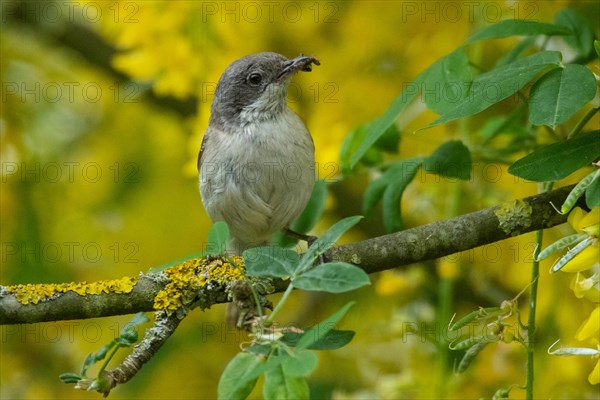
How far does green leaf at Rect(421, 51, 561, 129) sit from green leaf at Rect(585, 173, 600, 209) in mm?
317

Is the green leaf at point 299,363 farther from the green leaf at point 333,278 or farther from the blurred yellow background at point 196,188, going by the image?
the blurred yellow background at point 196,188

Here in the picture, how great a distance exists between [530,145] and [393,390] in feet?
3.91

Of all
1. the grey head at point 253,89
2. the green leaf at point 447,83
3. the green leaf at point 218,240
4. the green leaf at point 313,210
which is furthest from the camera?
the grey head at point 253,89

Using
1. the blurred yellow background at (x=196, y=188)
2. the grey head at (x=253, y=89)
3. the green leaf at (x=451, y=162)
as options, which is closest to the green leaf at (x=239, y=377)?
the green leaf at (x=451, y=162)

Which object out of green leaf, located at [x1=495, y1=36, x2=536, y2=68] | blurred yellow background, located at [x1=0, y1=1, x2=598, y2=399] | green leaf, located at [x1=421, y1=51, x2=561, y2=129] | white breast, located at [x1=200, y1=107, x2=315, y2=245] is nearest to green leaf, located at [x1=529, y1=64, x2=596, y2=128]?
green leaf, located at [x1=421, y1=51, x2=561, y2=129]

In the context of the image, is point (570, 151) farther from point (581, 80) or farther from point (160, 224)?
point (160, 224)

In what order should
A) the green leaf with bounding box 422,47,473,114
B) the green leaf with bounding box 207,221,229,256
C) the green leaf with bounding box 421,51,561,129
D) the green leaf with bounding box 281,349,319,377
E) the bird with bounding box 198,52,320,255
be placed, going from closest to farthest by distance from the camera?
the green leaf with bounding box 281,349,319,377 < the green leaf with bounding box 207,221,229,256 < the green leaf with bounding box 421,51,561,129 < the green leaf with bounding box 422,47,473,114 < the bird with bounding box 198,52,320,255

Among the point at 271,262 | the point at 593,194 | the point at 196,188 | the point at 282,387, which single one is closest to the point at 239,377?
the point at 282,387

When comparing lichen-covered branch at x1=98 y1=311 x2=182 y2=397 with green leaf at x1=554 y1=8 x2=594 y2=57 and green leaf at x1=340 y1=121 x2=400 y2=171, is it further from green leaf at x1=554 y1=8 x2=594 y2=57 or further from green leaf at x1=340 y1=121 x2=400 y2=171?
green leaf at x1=554 y1=8 x2=594 y2=57

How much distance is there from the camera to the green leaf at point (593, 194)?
2184 mm

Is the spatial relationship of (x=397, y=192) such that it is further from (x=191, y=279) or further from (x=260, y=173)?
(x=260, y=173)

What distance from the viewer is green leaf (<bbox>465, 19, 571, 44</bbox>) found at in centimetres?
277

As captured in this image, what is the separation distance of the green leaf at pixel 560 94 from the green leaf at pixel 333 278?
704 millimetres

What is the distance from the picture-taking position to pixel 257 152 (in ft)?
13.4
